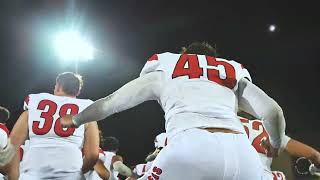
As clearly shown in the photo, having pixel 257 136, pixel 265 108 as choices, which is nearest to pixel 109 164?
pixel 257 136

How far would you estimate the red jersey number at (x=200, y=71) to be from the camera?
120 inches

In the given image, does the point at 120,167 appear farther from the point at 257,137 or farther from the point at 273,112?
the point at 273,112

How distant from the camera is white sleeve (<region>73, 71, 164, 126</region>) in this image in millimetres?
3104

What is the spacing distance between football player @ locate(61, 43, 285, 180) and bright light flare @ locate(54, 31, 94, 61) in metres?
13.0

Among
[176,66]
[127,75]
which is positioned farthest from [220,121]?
[127,75]

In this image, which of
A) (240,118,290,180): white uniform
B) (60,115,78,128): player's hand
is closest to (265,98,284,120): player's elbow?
(60,115,78,128): player's hand

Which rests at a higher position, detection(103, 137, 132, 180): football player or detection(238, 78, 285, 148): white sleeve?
detection(238, 78, 285, 148): white sleeve

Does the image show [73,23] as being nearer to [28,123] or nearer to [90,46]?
[90,46]

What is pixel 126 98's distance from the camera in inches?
123

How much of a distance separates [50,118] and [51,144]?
266 millimetres

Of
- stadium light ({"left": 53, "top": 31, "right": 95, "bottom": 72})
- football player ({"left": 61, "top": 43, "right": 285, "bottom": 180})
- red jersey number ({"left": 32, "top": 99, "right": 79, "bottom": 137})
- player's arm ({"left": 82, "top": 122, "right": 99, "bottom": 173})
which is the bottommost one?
stadium light ({"left": 53, "top": 31, "right": 95, "bottom": 72})

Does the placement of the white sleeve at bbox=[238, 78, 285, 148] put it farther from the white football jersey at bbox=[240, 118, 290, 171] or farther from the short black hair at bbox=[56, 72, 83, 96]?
the short black hair at bbox=[56, 72, 83, 96]

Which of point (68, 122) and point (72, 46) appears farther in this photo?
point (72, 46)

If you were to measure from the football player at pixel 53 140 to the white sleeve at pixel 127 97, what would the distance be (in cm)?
187
